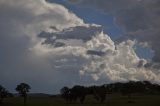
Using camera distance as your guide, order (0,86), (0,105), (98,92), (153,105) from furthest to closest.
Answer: (0,86) < (98,92) < (0,105) < (153,105)

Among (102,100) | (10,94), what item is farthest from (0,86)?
(102,100)

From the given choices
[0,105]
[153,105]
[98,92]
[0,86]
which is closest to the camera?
[153,105]

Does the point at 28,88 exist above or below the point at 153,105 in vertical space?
above

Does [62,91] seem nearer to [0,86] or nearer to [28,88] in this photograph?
[28,88]

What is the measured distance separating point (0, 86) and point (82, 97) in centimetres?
4449

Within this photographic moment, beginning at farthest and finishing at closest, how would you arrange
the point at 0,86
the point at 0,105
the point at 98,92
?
the point at 0,86 < the point at 98,92 < the point at 0,105

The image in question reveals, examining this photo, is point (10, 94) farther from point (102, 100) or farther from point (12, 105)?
point (102, 100)

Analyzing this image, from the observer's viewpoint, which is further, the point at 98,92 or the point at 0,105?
the point at 98,92

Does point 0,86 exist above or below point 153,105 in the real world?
above

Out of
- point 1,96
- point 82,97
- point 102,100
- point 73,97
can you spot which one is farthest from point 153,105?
point 1,96

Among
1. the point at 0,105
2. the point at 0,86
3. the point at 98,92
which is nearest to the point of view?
the point at 0,105

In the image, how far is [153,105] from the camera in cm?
12556

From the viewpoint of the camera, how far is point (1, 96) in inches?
7259

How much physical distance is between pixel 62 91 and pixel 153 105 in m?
82.3
